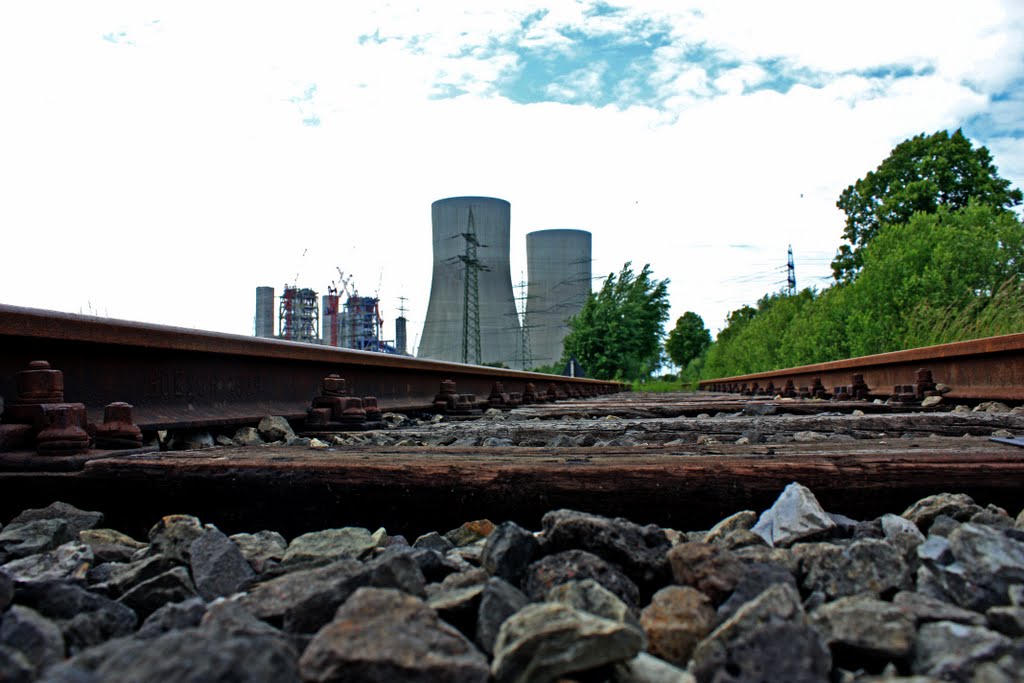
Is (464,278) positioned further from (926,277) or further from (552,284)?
(926,277)

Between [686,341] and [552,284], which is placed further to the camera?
[686,341]

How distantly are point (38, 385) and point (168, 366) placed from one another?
2.79 feet

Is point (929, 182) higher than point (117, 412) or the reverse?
higher

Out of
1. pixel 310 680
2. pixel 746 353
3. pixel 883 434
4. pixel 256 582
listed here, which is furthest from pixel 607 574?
pixel 746 353

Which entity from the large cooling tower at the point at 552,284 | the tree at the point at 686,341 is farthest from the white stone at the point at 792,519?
the tree at the point at 686,341

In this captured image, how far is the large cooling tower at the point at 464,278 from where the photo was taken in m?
28.7

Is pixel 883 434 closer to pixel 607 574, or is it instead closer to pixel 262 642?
pixel 607 574

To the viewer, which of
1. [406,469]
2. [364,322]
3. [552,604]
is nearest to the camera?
[552,604]

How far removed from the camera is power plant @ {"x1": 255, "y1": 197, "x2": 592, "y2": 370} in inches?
1131

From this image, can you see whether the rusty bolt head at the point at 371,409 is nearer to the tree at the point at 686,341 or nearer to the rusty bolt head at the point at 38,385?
the rusty bolt head at the point at 38,385

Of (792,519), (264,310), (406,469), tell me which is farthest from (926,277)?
(264,310)

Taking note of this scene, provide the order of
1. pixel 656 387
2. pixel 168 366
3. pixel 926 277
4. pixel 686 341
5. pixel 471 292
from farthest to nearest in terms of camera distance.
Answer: pixel 686 341 → pixel 471 292 → pixel 656 387 → pixel 926 277 → pixel 168 366

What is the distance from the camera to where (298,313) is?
5988 centimetres

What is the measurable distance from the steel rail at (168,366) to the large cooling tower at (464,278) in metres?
24.3
